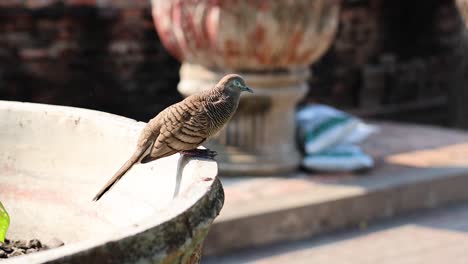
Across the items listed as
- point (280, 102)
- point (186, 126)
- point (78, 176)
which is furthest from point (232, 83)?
point (280, 102)

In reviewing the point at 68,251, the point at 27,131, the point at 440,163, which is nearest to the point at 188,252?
the point at 68,251

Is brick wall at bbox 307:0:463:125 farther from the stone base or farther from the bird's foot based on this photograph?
the bird's foot

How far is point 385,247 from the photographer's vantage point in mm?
3789

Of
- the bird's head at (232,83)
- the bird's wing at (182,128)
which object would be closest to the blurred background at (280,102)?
the bird's head at (232,83)

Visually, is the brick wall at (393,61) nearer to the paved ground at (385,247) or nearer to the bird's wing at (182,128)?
the paved ground at (385,247)

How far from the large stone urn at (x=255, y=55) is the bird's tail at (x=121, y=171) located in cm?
243

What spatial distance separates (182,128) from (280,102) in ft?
8.01

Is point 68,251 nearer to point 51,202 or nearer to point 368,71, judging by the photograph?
point 51,202

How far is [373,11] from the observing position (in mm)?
6309

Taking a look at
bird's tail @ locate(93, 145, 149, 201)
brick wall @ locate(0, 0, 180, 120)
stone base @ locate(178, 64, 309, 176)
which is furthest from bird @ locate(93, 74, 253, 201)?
brick wall @ locate(0, 0, 180, 120)

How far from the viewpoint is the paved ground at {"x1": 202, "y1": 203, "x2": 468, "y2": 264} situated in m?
3.62

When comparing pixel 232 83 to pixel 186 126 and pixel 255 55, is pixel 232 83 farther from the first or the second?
pixel 255 55

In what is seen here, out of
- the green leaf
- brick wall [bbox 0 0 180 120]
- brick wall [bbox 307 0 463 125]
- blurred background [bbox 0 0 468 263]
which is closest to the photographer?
the green leaf

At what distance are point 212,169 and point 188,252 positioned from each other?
243 millimetres
